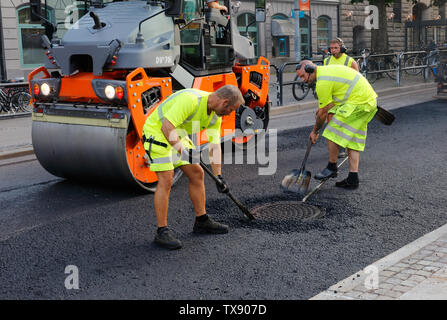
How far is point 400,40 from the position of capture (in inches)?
1550

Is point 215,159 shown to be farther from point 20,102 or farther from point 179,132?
point 20,102

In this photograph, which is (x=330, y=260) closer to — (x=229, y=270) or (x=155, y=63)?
(x=229, y=270)

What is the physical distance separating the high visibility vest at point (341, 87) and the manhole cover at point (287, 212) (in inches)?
49.6

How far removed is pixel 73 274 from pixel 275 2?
27.2m

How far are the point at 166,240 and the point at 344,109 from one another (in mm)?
2866

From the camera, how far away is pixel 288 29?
29688 millimetres

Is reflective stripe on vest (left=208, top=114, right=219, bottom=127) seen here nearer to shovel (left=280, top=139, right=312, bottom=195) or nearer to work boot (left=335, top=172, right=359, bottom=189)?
shovel (left=280, top=139, right=312, bottom=195)

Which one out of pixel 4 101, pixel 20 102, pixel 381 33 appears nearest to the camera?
pixel 4 101

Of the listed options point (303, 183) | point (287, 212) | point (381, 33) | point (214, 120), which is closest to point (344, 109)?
point (303, 183)

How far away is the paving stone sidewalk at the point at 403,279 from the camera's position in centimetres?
356

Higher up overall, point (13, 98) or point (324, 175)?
point (13, 98)

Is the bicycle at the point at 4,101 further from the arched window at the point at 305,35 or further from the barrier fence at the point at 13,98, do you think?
the arched window at the point at 305,35

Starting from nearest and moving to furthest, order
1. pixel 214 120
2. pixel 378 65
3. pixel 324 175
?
1. pixel 214 120
2. pixel 324 175
3. pixel 378 65
